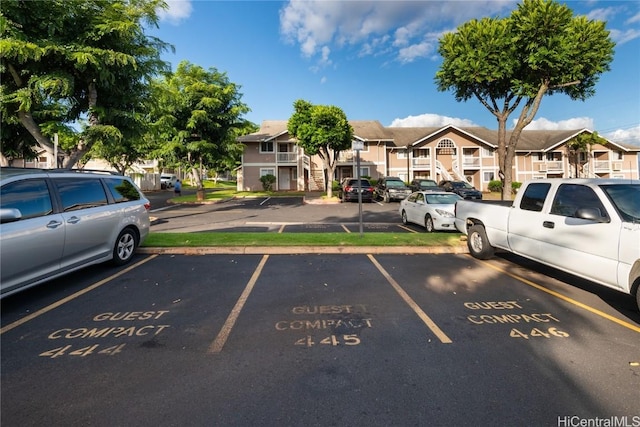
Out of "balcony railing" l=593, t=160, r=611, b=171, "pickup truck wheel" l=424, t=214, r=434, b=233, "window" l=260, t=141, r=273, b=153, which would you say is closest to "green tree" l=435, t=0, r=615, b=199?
"pickup truck wheel" l=424, t=214, r=434, b=233

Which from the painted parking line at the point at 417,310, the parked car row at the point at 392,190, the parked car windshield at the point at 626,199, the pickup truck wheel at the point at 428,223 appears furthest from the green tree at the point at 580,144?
the painted parking line at the point at 417,310

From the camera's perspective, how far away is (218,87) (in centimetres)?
2402

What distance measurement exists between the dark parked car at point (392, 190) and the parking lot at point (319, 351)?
18320mm

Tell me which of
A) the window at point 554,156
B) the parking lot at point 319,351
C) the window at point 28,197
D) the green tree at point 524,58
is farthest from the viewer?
the window at point 554,156

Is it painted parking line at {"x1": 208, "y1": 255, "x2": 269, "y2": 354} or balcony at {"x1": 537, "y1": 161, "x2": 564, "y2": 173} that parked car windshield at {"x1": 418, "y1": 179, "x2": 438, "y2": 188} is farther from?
painted parking line at {"x1": 208, "y1": 255, "x2": 269, "y2": 354}

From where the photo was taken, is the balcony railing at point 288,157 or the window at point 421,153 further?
the window at point 421,153

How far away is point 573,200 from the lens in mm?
5105

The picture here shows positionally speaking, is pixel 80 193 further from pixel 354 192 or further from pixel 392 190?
pixel 392 190

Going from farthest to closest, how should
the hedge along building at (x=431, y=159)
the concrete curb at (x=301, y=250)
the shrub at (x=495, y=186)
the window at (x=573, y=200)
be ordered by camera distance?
the hedge along building at (x=431, y=159) → the shrub at (x=495, y=186) → the concrete curb at (x=301, y=250) → the window at (x=573, y=200)

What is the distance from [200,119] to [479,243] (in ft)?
69.6

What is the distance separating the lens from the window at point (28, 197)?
4.54 m

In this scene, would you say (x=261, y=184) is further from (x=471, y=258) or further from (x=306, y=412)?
(x=306, y=412)

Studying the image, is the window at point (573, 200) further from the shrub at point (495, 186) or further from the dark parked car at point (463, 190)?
the shrub at point (495, 186)

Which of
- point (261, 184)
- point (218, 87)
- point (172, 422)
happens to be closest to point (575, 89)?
point (218, 87)
